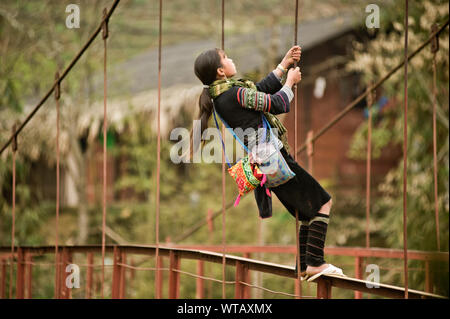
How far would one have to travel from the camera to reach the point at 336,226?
898 cm

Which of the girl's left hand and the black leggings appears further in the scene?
the black leggings

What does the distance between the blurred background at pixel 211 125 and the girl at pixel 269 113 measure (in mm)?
3054

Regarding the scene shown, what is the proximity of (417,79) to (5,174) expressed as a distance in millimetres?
5300

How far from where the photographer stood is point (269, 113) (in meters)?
2.45

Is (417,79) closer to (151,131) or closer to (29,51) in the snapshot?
(151,131)

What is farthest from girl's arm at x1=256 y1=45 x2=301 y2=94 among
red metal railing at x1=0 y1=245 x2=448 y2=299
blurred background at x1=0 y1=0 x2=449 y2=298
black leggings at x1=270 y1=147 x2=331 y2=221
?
blurred background at x1=0 y1=0 x2=449 y2=298

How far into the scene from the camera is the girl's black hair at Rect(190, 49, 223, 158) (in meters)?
2.42

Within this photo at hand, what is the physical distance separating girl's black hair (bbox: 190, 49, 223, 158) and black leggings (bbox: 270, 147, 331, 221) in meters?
0.33

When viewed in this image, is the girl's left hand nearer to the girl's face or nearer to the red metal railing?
the girl's face

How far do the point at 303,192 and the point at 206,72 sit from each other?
0.59 m

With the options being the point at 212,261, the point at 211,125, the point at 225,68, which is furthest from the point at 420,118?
the point at 225,68

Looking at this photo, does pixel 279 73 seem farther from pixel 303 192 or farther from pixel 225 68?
pixel 303 192
